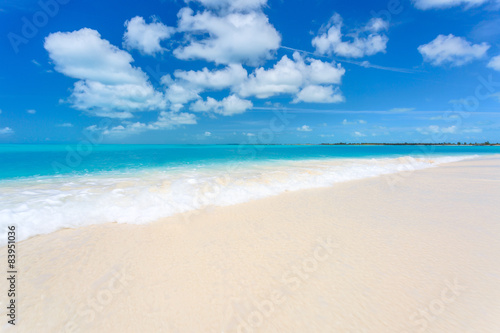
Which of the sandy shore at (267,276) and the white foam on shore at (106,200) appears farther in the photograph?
the white foam on shore at (106,200)

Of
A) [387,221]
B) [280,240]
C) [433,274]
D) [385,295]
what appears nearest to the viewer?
[385,295]

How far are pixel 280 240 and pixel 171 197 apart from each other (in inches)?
184

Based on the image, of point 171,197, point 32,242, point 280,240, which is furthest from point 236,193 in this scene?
point 32,242

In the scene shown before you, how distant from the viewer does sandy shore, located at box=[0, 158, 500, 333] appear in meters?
2.72

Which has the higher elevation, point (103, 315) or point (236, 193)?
point (236, 193)

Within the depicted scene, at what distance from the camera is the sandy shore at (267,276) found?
8.94 feet

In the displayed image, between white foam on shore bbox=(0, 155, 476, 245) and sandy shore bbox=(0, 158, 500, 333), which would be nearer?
→ sandy shore bbox=(0, 158, 500, 333)

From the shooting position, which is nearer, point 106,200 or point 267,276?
point 267,276

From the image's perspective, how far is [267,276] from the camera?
353 centimetres

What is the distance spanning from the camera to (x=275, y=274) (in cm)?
358

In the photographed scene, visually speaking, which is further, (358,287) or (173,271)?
(173,271)

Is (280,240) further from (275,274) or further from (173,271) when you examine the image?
(173,271)

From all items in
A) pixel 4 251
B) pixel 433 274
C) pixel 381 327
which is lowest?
pixel 4 251

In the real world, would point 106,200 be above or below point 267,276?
above
